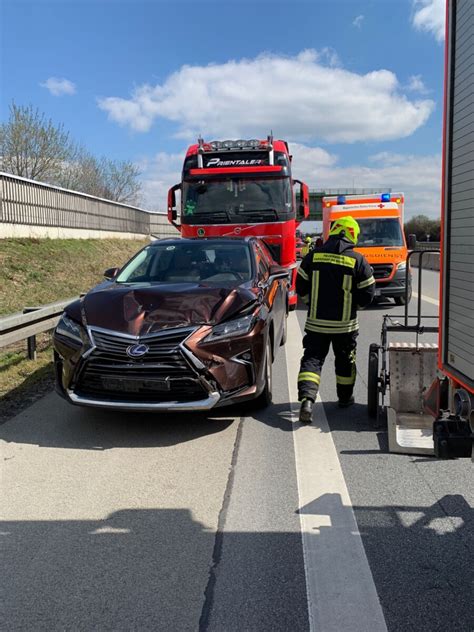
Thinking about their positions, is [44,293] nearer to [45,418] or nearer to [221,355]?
[45,418]

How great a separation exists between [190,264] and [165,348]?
1.99 m

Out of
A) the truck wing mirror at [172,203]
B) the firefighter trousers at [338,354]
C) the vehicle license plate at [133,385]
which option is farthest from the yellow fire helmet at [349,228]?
the truck wing mirror at [172,203]

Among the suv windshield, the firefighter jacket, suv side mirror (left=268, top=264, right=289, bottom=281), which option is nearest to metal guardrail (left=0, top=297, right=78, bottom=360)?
the suv windshield

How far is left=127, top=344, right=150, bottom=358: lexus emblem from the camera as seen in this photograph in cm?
439

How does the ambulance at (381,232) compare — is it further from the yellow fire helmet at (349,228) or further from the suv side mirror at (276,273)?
the yellow fire helmet at (349,228)

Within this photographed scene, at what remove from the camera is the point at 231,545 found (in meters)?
2.95

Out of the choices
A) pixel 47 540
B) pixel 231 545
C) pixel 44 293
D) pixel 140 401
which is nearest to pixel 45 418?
pixel 140 401

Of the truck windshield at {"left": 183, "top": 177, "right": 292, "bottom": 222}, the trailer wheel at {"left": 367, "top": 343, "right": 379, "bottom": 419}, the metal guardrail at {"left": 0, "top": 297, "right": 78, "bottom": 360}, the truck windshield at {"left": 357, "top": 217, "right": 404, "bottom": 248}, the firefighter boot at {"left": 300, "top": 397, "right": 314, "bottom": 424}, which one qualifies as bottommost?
the firefighter boot at {"left": 300, "top": 397, "right": 314, "bottom": 424}

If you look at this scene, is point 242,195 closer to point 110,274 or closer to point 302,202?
point 302,202

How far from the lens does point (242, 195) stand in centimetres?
1223

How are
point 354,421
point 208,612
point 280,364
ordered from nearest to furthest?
1. point 208,612
2. point 354,421
3. point 280,364

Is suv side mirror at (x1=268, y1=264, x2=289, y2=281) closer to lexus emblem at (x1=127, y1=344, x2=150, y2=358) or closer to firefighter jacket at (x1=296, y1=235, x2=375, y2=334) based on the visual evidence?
firefighter jacket at (x1=296, y1=235, x2=375, y2=334)

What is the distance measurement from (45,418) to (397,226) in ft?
36.7

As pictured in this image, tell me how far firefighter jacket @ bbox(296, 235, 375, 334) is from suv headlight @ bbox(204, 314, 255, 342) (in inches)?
28.6
